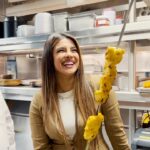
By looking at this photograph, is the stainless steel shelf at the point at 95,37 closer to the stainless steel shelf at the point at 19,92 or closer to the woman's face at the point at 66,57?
the stainless steel shelf at the point at 19,92

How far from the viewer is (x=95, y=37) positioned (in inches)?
67.8

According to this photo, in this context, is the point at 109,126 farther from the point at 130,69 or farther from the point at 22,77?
the point at 22,77

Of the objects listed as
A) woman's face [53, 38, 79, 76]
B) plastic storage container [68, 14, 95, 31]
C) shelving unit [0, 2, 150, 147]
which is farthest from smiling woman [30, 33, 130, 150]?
plastic storage container [68, 14, 95, 31]

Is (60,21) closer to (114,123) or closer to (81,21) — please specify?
(81,21)

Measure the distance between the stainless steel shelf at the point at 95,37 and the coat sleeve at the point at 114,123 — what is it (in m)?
0.52

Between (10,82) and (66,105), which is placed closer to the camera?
(66,105)

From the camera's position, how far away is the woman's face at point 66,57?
46.9 inches

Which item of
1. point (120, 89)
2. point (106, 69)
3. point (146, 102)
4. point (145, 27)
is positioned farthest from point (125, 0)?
point (106, 69)

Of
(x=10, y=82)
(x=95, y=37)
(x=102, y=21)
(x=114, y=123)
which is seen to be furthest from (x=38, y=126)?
(x=10, y=82)

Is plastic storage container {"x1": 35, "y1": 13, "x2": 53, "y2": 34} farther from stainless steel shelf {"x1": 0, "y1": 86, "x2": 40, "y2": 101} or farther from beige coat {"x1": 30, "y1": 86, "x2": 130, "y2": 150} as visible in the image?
beige coat {"x1": 30, "y1": 86, "x2": 130, "y2": 150}

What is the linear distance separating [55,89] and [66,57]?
0.22m

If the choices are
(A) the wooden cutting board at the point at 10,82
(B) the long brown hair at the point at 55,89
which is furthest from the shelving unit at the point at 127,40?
(B) the long brown hair at the point at 55,89

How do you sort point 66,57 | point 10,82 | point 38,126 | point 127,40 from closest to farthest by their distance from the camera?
point 66,57
point 38,126
point 127,40
point 10,82

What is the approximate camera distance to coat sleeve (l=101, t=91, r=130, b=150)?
1187mm
